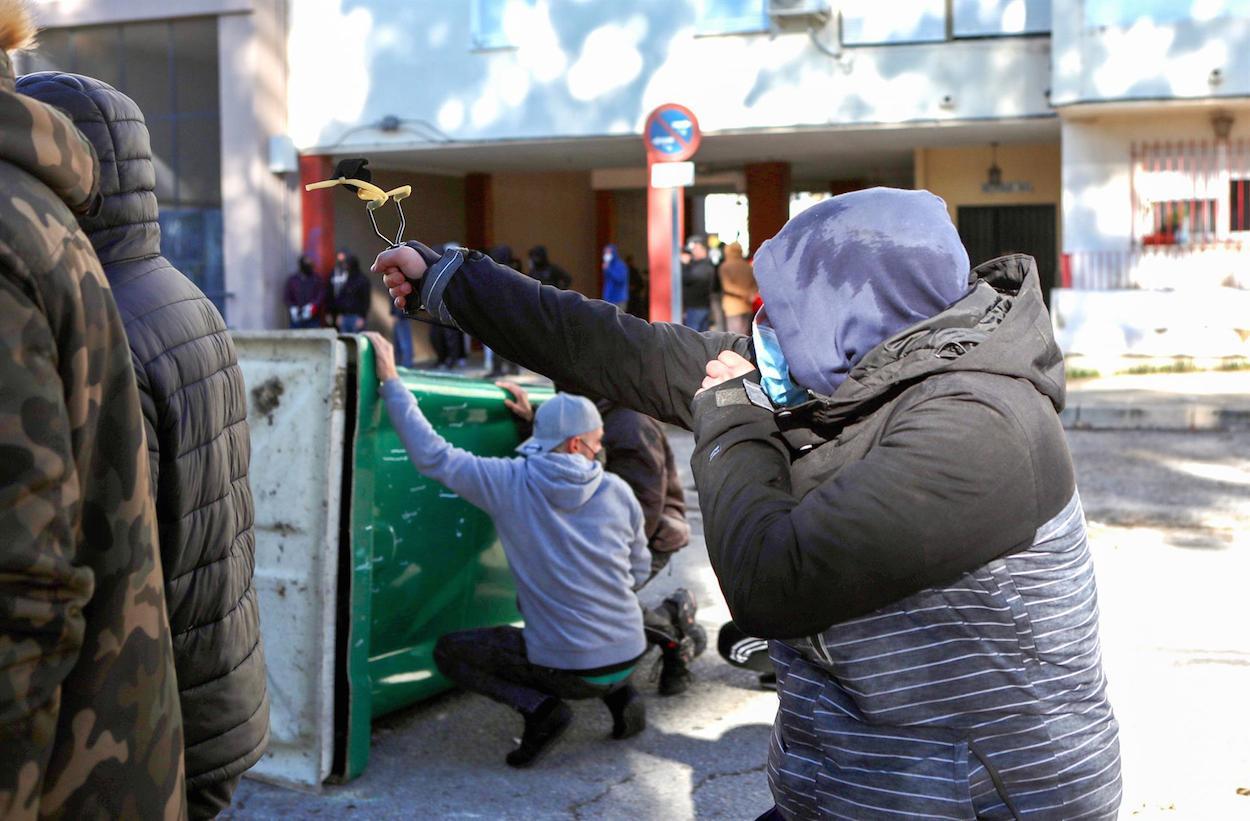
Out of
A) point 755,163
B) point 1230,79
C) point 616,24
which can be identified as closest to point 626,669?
point 1230,79

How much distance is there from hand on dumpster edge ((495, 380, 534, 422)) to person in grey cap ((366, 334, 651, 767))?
0.59 meters

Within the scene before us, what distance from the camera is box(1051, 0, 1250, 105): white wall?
54.4ft

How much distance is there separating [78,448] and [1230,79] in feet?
56.6

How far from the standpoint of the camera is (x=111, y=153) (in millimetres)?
2260

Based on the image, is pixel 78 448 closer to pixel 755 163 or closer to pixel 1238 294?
pixel 1238 294

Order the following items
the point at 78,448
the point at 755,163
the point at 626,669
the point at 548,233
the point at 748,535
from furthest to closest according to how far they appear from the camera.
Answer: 1. the point at 548,233
2. the point at 755,163
3. the point at 626,669
4. the point at 748,535
5. the point at 78,448

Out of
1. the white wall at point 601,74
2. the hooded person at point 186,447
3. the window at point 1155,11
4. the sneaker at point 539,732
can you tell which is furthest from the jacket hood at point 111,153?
the white wall at point 601,74

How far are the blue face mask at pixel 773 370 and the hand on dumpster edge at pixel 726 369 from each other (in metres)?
0.02

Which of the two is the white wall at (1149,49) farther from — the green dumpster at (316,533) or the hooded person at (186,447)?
the hooded person at (186,447)

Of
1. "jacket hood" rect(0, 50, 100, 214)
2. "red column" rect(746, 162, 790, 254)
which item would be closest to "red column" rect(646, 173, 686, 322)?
"red column" rect(746, 162, 790, 254)

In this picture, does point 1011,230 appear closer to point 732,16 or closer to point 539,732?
point 732,16

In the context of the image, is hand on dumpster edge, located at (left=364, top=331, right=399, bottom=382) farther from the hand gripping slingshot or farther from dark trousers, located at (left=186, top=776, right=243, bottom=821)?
dark trousers, located at (left=186, top=776, right=243, bottom=821)

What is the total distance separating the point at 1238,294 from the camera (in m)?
17.1

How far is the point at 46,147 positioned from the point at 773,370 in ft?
3.28
